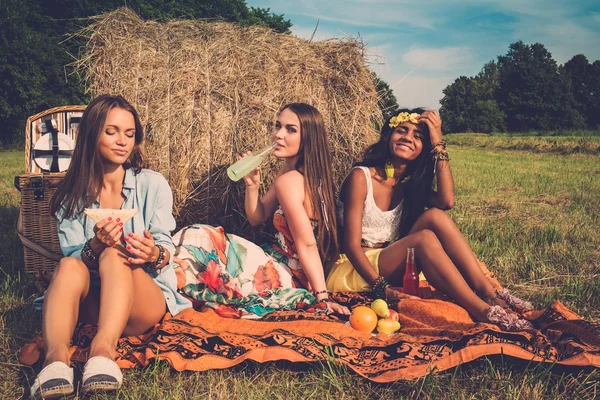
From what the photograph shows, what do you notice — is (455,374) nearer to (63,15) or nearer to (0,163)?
(0,163)

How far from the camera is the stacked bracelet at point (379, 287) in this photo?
11.2ft

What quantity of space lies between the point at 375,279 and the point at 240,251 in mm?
1036

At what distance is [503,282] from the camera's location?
393 centimetres

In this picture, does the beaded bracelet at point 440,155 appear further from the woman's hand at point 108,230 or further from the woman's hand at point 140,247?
the woman's hand at point 108,230

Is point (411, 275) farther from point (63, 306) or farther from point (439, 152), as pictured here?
point (63, 306)

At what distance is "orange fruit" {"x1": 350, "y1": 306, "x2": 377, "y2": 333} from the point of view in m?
2.98

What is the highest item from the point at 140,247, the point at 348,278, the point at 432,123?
the point at 432,123

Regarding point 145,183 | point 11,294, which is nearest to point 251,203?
point 145,183

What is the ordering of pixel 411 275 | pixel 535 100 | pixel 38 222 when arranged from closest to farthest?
pixel 411 275
pixel 38 222
pixel 535 100

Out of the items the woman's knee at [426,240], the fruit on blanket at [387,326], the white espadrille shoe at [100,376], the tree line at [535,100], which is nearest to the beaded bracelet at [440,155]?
the woman's knee at [426,240]

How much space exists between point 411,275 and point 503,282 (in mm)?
1038

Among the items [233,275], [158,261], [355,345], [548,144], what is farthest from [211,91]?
[548,144]

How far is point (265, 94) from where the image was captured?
14.1ft

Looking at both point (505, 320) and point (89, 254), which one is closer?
point (89, 254)
